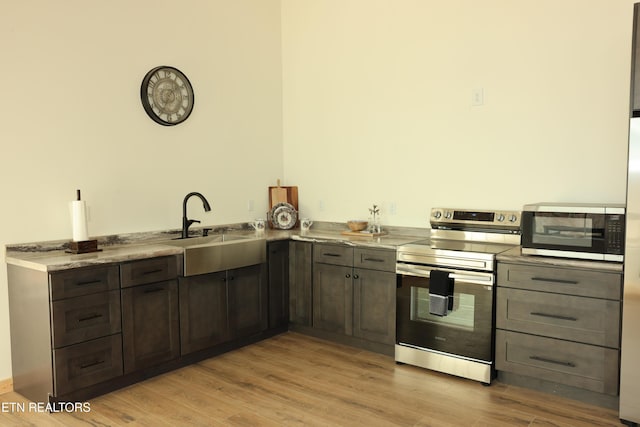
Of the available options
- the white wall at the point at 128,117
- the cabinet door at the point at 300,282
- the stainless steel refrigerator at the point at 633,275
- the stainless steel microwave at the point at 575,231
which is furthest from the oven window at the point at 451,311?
the white wall at the point at 128,117

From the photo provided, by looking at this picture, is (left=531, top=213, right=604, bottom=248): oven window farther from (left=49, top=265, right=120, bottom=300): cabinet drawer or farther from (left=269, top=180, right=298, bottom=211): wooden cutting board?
(left=49, top=265, right=120, bottom=300): cabinet drawer

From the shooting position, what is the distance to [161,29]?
407 cm

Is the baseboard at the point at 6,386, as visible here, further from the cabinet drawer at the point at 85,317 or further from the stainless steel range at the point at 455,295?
the stainless steel range at the point at 455,295

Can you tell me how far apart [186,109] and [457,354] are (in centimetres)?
285

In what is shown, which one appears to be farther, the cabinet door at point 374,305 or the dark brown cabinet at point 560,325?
the cabinet door at point 374,305

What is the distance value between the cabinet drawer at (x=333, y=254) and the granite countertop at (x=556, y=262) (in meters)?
1.20

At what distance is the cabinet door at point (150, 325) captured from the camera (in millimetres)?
3334

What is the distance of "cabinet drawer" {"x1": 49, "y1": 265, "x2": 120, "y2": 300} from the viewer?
297 centimetres

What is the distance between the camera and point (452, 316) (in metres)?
3.51

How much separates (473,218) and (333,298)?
1283 millimetres

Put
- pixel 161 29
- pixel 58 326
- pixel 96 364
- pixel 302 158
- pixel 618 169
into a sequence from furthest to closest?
pixel 302 158 < pixel 161 29 < pixel 618 169 < pixel 96 364 < pixel 58 326

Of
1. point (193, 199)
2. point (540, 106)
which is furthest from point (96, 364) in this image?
point (540, 106)

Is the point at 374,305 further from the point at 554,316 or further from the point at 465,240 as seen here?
the point at 554,316

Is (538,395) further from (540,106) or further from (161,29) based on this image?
(161,29)
